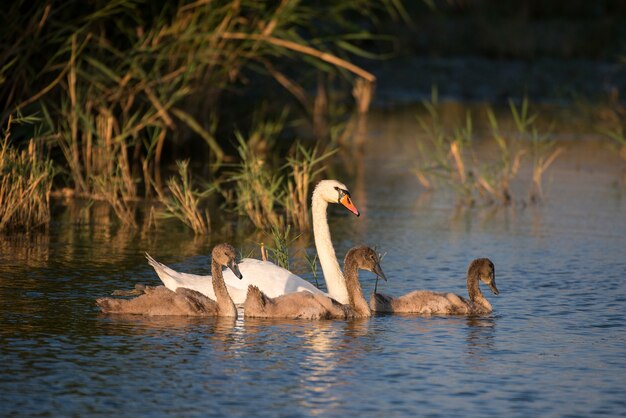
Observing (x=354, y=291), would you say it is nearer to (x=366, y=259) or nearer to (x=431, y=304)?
(x=366, y=259)

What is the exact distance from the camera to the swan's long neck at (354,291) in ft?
34.0

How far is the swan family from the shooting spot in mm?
10062

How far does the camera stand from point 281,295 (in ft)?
33.4

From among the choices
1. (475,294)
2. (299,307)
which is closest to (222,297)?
Answer: (299,307)

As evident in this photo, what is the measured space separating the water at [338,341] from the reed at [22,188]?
1.11ft

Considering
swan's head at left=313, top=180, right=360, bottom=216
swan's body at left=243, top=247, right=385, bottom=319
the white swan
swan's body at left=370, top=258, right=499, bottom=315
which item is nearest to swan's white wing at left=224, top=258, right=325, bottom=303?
the white swan

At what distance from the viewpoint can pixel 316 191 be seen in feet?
36.8

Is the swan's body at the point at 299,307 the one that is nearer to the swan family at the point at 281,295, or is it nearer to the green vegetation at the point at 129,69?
the swan family at the point at 281,295

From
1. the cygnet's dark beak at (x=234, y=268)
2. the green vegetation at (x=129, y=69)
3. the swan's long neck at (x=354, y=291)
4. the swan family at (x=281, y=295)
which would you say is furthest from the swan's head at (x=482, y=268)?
the green vegetation at (x=129, y=69)

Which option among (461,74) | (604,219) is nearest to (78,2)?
(604,219)

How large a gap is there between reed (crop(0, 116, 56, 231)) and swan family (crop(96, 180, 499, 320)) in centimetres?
283

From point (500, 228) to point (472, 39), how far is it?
19.5 meters

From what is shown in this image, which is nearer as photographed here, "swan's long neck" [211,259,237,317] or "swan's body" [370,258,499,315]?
"swan's long neck" [211,259,237,317]

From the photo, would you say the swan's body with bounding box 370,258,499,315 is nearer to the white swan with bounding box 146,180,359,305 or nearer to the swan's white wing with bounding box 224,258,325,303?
the white swan with bounding box 146,180,359,305
